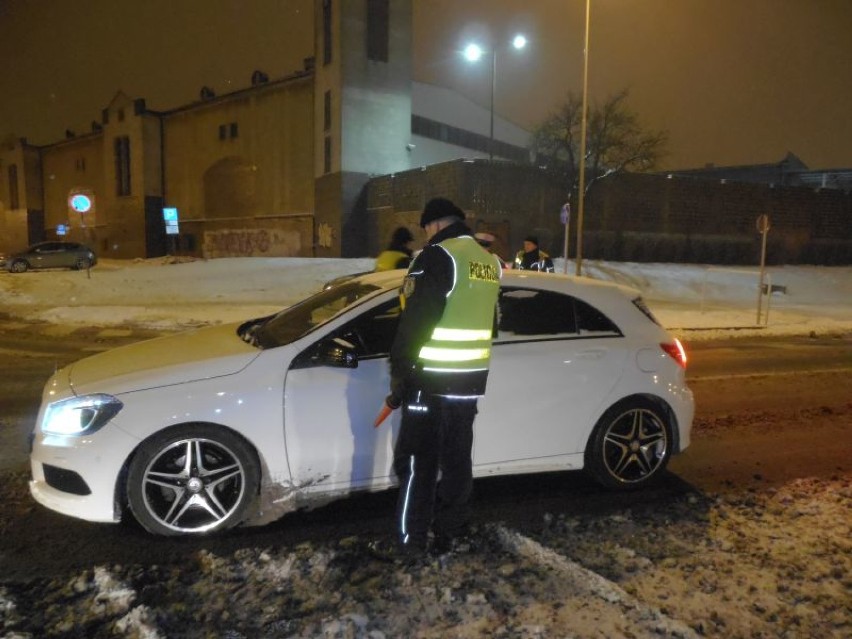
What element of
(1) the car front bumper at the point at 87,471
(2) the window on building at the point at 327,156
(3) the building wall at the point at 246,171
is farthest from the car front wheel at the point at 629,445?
(3) the building wall at the point at 246,171

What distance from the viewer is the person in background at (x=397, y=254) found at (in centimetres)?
812

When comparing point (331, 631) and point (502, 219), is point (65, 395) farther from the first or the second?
Answer: point (502, 219)

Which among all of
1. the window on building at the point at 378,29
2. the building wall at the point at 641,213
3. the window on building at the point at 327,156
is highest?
the window on building at the point at 378,29

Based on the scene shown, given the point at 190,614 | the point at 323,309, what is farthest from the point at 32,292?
the point at 190,614

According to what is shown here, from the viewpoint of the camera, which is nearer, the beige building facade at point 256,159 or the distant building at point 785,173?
the beige building facade at point 256,159

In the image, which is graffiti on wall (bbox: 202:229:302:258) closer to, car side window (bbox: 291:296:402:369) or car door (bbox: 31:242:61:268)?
car door (bbox: 31:242:61:268)

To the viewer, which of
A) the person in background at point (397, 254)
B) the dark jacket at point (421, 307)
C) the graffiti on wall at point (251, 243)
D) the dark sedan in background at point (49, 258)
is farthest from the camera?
the graffiti on wall at point (251, 243)

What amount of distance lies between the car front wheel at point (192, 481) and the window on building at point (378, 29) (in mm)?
34719

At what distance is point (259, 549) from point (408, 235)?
5.24 meters

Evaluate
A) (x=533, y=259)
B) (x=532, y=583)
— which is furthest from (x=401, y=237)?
(x=532, y=583)

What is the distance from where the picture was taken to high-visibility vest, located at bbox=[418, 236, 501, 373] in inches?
138

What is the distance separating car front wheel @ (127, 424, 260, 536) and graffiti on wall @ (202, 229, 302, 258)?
3759 cm

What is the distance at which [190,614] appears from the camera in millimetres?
3037

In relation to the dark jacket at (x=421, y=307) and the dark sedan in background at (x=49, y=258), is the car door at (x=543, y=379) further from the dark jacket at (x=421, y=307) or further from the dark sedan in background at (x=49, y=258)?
the dark sedan in background at (x=49, y=258)
